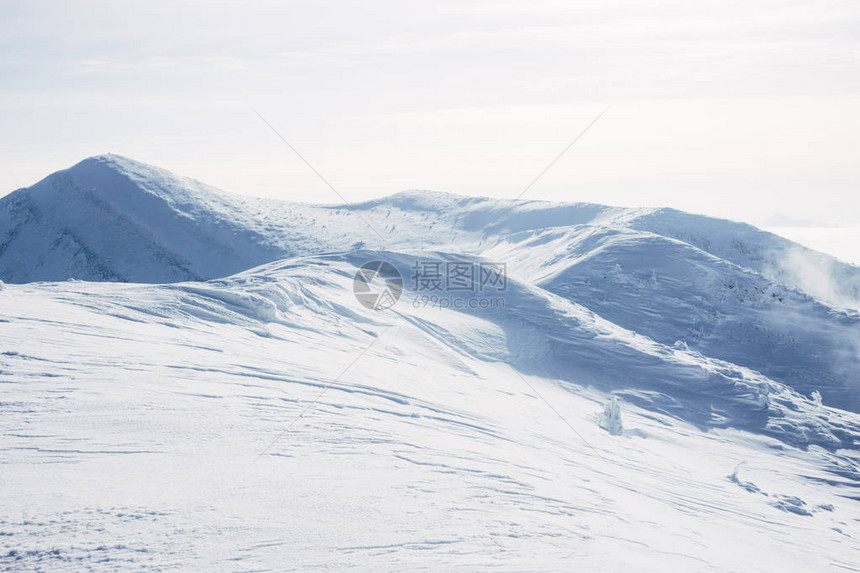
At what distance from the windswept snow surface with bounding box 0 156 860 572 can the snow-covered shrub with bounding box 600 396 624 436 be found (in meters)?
0.15

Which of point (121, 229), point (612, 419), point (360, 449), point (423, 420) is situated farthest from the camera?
point (121, 229)

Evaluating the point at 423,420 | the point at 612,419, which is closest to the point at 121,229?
the point at 423,420

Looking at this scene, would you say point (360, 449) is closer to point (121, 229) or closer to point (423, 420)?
point (423, 420)

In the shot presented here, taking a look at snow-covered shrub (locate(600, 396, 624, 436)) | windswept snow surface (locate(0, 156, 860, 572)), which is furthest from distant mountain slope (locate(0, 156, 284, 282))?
snow-covered shrub (locate(600, 396, 624, 436))

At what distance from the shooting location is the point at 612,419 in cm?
1647

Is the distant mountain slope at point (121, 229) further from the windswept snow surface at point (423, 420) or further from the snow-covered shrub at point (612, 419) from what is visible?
the snow-covered shrub at point (612, 419)

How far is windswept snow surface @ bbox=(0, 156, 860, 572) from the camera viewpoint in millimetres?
6293

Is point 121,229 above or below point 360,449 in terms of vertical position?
above

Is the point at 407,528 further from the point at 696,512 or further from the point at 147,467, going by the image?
the point at 696,512

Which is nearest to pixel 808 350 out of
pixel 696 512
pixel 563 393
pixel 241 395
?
pixel 563 393

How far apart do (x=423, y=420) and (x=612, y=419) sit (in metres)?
6.84

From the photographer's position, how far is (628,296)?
97.7 feet

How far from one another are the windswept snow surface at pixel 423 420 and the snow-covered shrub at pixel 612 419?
0.15m

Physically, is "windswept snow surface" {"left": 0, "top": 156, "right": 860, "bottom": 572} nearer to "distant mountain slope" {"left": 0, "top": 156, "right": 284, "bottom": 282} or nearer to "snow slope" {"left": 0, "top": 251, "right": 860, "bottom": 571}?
"snow slope" {"left": 0, "top": 251, "right": 860, "bottom": 571}
